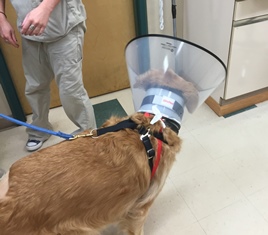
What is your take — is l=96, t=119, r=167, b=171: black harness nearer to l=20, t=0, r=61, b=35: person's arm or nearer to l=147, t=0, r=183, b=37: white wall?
l=20, t=0, r=61, b=35: person's arm

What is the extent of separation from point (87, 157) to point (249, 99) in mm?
1546

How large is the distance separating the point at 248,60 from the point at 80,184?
1.45 m

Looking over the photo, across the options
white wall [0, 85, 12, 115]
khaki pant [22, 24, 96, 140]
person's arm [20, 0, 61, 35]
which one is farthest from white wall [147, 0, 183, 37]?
white wall [0, 85, 12, 115]

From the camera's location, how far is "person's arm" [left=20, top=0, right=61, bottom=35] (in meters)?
1.10

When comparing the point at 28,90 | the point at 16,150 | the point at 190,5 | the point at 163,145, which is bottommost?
the point at 16,150

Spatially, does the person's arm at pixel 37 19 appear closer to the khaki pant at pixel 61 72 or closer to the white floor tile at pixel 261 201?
the khaki pant at pixel 61 72

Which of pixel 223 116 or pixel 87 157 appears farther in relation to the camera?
pixel 223 116

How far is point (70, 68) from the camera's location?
1.44 m

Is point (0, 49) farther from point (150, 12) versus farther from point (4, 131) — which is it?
point (150, 12)

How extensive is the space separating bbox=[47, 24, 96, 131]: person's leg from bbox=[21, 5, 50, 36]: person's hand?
→ 244 millimetres

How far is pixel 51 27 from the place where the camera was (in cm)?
129

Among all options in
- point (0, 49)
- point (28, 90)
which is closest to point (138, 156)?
point (28, 90)

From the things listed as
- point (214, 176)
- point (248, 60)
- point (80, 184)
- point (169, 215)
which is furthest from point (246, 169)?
point (80, 184)

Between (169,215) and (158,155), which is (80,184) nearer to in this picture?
(158,155)
